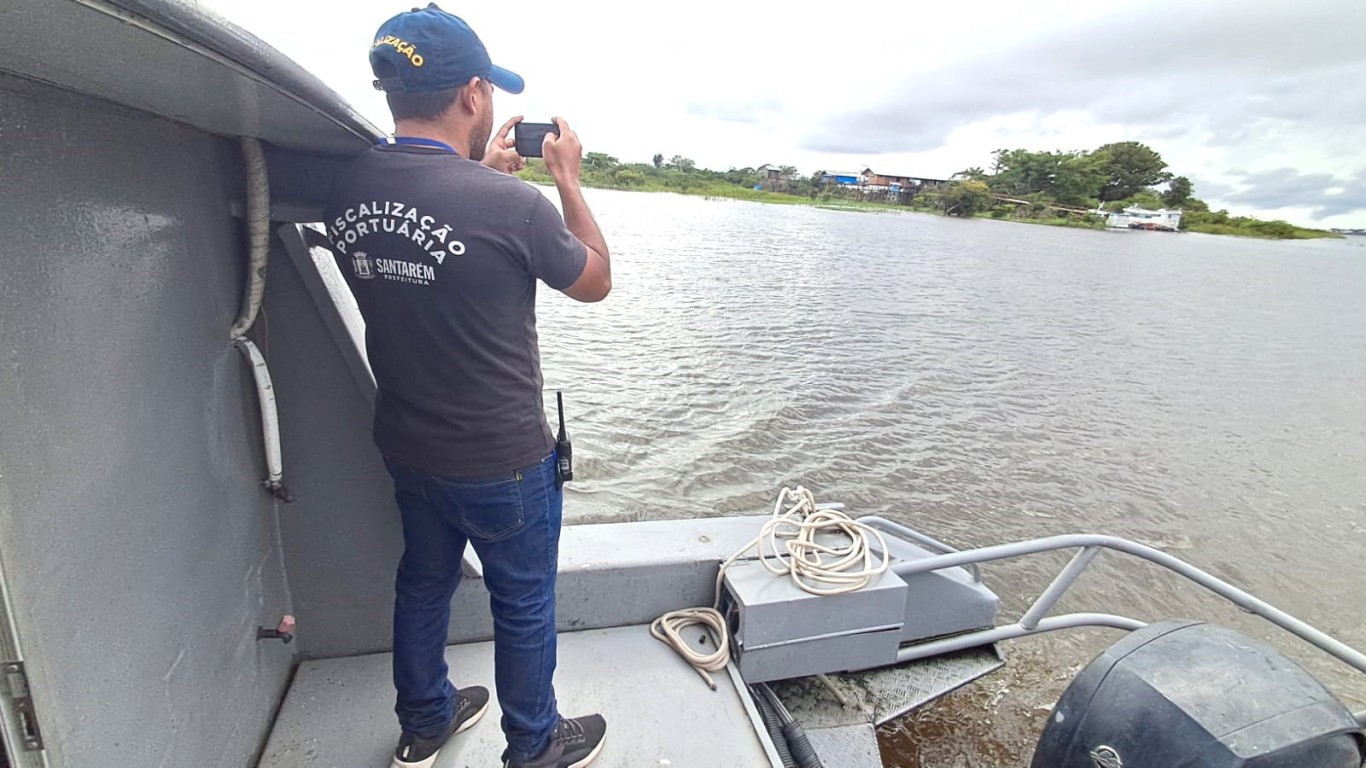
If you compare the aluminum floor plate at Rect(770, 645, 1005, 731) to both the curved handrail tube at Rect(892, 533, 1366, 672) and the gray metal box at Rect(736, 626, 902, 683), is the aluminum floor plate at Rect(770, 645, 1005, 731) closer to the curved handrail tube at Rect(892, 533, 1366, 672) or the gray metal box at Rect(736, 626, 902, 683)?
the gray metal box at Rect(736, 626, 902, 683)

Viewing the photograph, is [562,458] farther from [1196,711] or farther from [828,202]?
[828,202]

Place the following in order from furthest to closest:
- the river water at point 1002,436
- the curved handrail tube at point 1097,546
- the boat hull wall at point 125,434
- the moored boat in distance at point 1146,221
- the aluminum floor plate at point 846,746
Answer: the moored boat in distance at point 1146,221, the river water at point 1002,436, the aluminum floor plate at point 846,746, the curved handrail tube at point 1097,546, the boat hull wall at point 125,434

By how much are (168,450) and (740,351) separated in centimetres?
775

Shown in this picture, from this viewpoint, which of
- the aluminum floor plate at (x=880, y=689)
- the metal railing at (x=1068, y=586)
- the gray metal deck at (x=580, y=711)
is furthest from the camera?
the aluminum floor plate at (x=880, y=689)

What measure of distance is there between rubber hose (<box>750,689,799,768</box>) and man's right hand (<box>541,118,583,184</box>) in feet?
5.21

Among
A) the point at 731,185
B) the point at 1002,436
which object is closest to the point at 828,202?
the point at 731,185

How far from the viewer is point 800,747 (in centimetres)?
206

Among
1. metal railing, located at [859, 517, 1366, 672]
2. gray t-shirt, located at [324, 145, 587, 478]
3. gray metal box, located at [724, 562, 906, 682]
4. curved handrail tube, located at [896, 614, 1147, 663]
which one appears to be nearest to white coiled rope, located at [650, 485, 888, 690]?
gray metal box, located at [724, 562, 906, 682]

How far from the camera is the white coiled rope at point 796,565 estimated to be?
206 cm

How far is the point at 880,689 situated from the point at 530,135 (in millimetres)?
2194

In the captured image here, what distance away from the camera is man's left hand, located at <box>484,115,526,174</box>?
59.7 inches

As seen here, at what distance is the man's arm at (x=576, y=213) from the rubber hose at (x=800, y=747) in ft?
4.95

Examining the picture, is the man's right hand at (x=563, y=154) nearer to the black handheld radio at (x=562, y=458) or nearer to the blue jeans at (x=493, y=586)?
the black handheld radio at (x=562, y=458)

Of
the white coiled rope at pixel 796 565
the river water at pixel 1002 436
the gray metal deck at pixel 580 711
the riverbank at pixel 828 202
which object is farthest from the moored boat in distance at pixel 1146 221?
the gray metal deck at pixel 580 711
